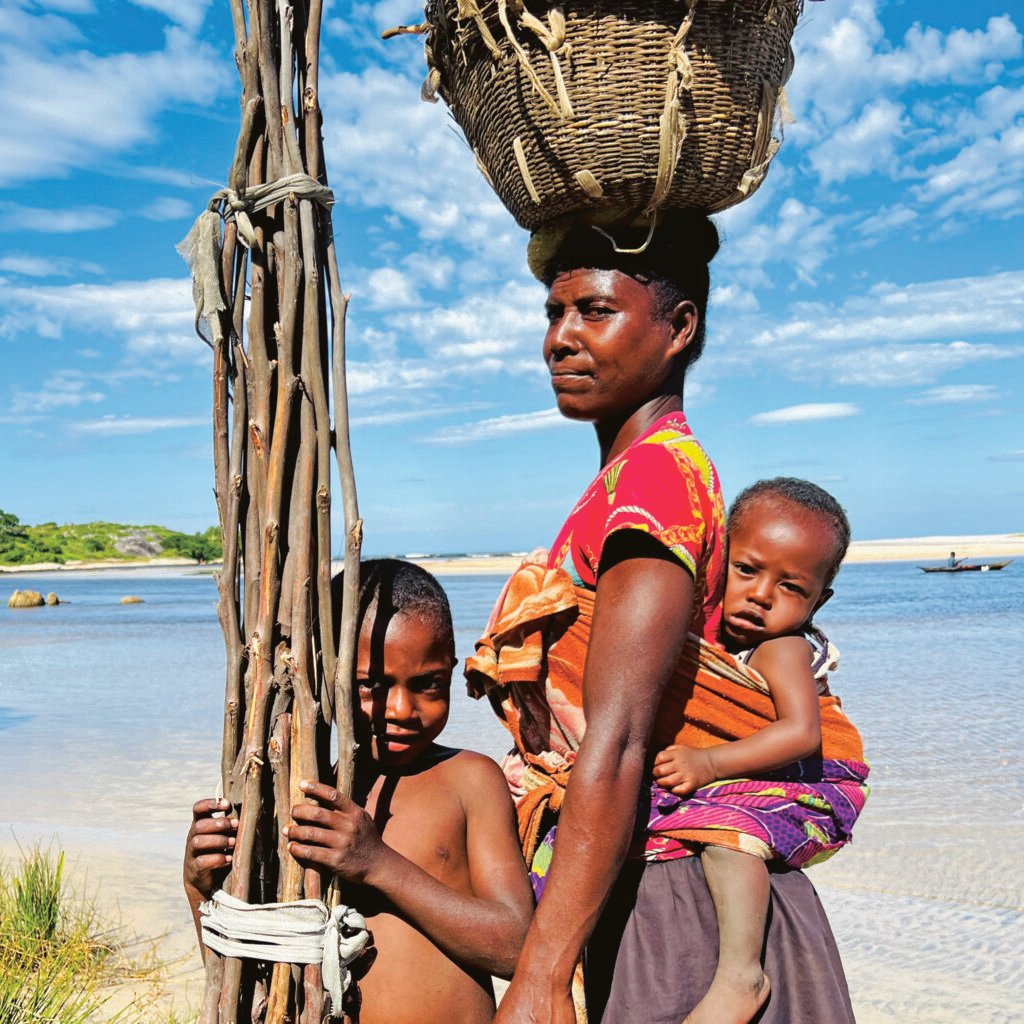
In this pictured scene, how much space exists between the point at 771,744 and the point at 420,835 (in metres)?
0.62

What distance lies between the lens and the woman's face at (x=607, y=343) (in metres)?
1.80

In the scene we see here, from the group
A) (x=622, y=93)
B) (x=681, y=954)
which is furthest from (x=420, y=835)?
(x=622, y=93)

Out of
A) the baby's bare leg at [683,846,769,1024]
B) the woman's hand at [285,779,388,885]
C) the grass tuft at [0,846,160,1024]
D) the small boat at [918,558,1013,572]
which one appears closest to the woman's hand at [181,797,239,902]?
the woman's hand at [285,779,388,885]

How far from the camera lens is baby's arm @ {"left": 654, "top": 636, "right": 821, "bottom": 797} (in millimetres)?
1757

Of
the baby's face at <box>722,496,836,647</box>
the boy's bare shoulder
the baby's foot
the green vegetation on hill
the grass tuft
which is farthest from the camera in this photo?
the green vegetation on hill

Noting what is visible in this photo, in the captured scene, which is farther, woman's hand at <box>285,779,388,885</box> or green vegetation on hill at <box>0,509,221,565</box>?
green vegetation on hill at <box>0,509,221,565</box>

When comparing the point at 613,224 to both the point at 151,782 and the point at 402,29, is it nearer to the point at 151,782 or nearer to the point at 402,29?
the point at 402,29

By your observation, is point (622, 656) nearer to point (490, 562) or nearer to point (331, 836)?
point (331, 836)

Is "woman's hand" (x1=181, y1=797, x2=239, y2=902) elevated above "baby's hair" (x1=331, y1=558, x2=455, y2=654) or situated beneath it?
situated beneath

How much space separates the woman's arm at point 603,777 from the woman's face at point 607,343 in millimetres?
346

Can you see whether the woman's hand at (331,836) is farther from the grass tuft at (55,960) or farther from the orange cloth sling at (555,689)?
the grass tuft at (55,960)

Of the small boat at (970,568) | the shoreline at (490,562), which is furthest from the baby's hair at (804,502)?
the shoreline at (490,562)

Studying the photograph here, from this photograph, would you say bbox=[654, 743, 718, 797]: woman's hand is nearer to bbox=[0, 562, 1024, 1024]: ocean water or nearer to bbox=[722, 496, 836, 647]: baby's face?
bbox=[722, 496, 836, 647]: baby's face

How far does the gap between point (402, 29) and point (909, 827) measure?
6.66 m
